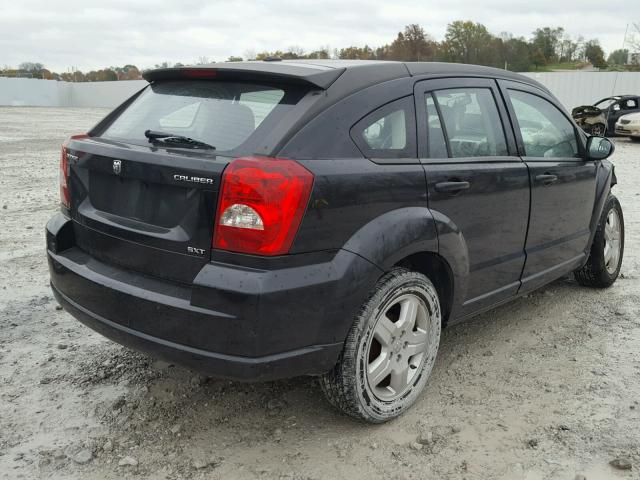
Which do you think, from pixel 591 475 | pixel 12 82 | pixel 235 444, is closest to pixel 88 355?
pixel 235 444

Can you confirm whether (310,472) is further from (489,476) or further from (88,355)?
(88,355)

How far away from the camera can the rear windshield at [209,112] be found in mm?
2705

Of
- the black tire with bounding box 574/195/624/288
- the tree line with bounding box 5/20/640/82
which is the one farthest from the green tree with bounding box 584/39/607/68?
the black tire with bounding box 574/195/624/288

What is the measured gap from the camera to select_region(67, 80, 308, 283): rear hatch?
8.49 ft

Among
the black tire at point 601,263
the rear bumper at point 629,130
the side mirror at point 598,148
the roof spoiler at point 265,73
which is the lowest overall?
the black tire at point 601,263

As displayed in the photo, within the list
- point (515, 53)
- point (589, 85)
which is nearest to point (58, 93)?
Answer: point (515, 53)

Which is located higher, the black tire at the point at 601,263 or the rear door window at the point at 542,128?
the rear door window at the point at 542,128

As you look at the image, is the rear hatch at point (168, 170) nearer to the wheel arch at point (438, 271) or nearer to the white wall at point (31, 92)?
the wheel arch at point (438, 271)

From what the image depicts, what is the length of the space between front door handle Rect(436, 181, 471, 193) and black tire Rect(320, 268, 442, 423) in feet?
1.45

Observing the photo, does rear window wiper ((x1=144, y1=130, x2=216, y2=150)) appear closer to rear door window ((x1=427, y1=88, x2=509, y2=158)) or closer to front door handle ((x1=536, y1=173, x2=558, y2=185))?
rear door window ((x1=427, y1=88, x2=509, y2=158))

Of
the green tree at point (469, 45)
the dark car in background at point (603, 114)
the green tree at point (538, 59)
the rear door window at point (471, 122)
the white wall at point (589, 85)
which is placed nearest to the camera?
the rear door window at point (471, 122)

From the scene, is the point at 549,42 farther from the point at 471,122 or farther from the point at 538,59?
the point at 471,122

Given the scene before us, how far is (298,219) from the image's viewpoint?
8.16 ft

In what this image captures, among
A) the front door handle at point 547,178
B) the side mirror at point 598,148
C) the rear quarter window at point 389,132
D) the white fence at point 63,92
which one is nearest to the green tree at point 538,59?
the white fence at point 63,92
